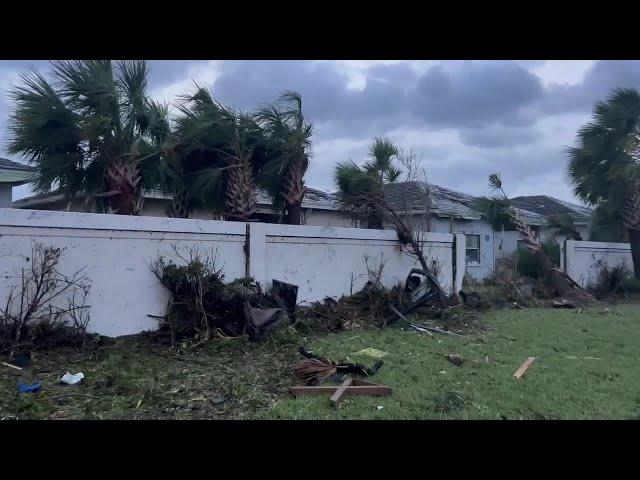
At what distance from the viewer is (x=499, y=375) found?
659 centimetres

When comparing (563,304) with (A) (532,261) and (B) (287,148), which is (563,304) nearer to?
(A) (532,261)

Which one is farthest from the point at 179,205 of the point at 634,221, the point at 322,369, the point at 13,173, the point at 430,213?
the point at 634,221

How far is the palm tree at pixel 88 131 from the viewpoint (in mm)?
9352

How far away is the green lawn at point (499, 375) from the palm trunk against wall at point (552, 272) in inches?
189

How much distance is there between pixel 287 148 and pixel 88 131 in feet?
12.6

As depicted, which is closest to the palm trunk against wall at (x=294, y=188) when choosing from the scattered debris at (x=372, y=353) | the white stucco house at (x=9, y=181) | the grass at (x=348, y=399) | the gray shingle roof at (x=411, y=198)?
the gray shingle roof at (x=411, y=198)

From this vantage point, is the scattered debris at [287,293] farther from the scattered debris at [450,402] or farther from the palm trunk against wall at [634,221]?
the palm trunk against wall at [634,221]

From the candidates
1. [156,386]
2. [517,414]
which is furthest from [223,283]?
[517,414]

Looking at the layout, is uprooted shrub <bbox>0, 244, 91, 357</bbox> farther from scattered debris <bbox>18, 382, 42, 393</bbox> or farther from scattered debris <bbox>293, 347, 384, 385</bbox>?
scattered debris <bbox>293, 347, 384, 385</bbox>

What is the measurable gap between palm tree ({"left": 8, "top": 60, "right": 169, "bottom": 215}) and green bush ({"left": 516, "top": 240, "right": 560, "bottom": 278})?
40.7ft

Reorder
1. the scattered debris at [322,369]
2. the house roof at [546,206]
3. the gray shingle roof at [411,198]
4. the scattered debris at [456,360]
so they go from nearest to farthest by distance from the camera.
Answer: the scattered debris at [322,369] → the scattered debris at [456,360] → the gray shingle roof at [411,198] → the house roof at [546,206]
